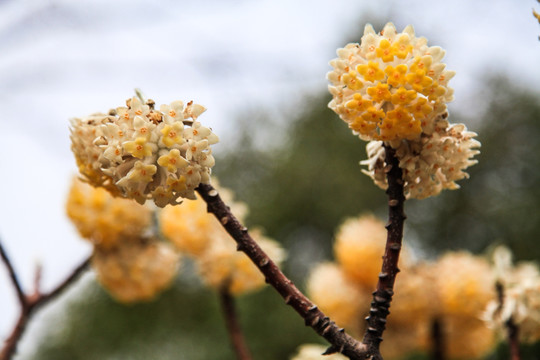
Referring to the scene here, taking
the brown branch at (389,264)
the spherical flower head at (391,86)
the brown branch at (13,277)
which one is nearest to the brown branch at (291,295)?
the brown branch at (389,264)

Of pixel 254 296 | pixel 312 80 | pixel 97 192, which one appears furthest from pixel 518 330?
pixel 312 80

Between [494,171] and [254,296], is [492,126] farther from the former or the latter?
[254,296]

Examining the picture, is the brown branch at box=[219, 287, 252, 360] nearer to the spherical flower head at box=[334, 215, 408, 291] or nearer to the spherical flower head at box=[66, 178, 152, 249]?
the spherical flower head at box=[66, 178, 152, 249]

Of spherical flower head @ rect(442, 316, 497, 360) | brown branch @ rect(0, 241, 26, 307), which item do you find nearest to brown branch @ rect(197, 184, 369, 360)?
brown branch @ rect(0, 241, 26, 307)

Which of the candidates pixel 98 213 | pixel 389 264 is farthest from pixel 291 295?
pixel 98 213

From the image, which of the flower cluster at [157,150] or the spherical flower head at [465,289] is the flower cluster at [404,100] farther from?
the spherical flower head at [465,289]

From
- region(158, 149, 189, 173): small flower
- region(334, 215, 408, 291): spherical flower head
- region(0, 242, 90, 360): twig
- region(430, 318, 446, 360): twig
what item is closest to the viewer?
region(158, 149, 189, 173): small flower
